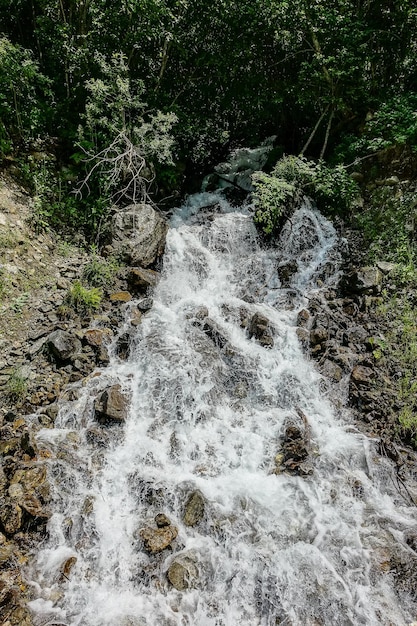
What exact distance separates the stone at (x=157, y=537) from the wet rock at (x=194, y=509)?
20cm

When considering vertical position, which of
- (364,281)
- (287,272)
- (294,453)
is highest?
(364,281)

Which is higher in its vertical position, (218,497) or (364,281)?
(364,281)

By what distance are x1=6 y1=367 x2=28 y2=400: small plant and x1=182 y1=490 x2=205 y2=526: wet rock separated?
272 centimetres

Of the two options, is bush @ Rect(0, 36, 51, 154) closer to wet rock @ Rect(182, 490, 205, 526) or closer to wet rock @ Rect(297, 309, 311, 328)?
wet rock @ Rect(297, 309, 311, 328)

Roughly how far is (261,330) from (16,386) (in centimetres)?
410

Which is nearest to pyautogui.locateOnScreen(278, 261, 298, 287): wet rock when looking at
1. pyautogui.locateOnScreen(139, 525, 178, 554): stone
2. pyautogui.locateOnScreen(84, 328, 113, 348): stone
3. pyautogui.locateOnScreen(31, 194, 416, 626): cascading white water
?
pyautogui.locateOnScreen(31, 194, 416, 626): cascading white water

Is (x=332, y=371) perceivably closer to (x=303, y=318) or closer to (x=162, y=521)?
(x=303, y=318)

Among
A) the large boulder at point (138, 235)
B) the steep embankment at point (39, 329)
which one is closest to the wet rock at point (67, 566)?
the steep embankment at point (39, 329)

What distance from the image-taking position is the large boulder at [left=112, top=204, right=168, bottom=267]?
7.95 m

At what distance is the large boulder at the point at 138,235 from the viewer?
795cm

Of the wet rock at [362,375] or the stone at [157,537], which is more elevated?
the wet rock at [362,375]

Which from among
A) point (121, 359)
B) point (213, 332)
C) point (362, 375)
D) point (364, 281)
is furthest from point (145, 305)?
point (364, 281)

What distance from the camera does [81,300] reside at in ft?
22.4

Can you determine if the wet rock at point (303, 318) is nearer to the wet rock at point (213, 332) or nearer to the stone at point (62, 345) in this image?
the wet rock at point (213, 332)
